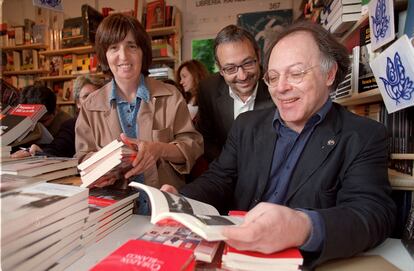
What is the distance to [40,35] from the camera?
184 inches

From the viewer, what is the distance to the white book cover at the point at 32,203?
53 centimetres

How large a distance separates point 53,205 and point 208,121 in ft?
4.49

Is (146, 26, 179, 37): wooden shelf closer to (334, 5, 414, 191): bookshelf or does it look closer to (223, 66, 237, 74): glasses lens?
(223, 66, 237, 74): glasses lens

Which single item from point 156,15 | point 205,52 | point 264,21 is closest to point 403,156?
point 264,21

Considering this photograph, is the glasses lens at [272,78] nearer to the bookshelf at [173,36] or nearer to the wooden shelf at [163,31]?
the bookshelf at [173,36]

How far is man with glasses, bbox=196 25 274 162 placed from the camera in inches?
62.3

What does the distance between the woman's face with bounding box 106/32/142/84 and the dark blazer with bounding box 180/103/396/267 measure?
0.57 metres

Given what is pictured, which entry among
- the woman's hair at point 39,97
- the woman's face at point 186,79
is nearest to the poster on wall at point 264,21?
the woman's face at point 186,79

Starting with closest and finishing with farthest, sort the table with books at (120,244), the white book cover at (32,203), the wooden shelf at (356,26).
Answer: the white book cover at (32,203), the table with books at (120,244), the wooden shelf at (356,26)

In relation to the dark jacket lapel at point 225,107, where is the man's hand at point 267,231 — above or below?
below

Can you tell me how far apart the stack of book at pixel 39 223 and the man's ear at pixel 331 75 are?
87cm

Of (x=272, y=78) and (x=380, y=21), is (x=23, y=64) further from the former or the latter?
(x=380, y=21)

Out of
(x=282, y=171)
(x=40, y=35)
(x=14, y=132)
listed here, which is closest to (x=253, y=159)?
(x=282, y=171)

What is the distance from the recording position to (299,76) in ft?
3.23
